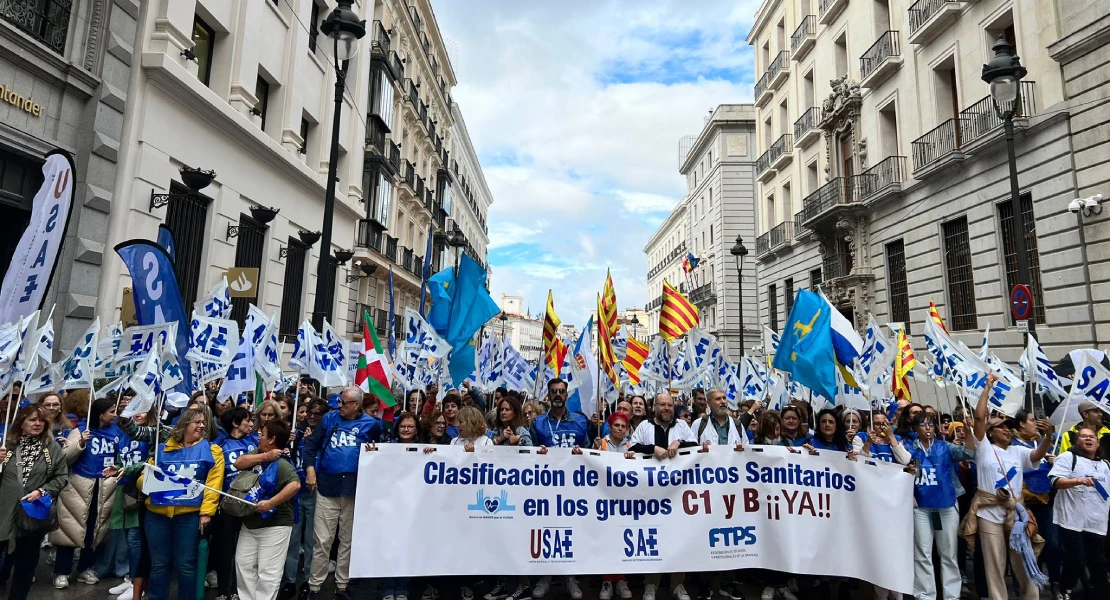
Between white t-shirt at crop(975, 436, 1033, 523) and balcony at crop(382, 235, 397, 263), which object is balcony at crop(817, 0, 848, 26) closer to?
balcony at crop(382, 235, 397, 263)

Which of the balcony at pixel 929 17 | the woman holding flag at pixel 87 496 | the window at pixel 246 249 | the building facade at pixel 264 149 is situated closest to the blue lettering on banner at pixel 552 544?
the woman holding flag at pixel 87 496

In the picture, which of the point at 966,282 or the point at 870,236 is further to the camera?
the point at 870,236

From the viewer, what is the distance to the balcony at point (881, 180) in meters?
19.6

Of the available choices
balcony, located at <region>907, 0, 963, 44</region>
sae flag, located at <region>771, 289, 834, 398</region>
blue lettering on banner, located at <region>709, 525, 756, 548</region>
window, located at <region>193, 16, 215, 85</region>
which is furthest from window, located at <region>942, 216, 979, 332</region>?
window, located at <region>193, 16, 215, 85</region>

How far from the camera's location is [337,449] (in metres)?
5.70

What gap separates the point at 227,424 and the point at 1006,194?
56.4 ft

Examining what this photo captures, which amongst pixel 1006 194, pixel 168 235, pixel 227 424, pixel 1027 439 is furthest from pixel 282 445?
pixel 1006 194

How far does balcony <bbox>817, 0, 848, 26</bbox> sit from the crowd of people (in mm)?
21711

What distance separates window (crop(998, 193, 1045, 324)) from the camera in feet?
46.4

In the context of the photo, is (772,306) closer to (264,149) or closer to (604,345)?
(264,149)

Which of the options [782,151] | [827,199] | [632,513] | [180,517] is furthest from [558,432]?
[782,151]

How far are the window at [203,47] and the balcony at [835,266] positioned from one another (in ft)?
68.6

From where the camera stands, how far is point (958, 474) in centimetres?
625

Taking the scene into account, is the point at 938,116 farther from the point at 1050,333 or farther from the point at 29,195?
the point at 29,195
